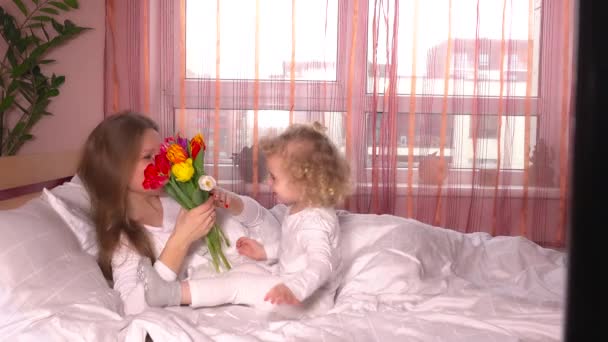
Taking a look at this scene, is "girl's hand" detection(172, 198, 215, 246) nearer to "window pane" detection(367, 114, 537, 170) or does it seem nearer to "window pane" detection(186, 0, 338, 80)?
"window pane" detection(186, 0, 338, 80)

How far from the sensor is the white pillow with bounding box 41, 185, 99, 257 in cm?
175

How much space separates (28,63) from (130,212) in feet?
4.65

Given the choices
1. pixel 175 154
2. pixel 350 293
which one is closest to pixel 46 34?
pixel 175 154

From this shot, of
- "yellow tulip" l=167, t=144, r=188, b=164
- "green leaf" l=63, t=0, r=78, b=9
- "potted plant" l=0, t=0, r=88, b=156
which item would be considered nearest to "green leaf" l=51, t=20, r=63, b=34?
"potted plant" l=0, t=0, r=88, b=156

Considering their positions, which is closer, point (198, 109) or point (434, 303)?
point (434, 303)

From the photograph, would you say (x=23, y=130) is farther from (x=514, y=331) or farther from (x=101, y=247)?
(x=514, y=331)

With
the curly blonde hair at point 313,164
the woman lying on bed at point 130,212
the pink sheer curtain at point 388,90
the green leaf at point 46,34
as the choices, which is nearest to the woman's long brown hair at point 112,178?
the woman lying on bed at point 130,212

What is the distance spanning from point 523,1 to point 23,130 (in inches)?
106

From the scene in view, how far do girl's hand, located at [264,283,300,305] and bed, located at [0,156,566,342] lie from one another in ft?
0.20

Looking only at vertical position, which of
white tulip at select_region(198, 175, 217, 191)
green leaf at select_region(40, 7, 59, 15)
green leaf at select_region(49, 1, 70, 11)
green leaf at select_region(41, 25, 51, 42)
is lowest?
white tulip at select_region(198, 175, 217, 191)

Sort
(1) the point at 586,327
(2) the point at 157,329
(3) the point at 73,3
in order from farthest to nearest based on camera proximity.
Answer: (3) the point at 73,3, (2) the point at 157,329, (1) the point at 586,327

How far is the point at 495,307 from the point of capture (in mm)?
1614

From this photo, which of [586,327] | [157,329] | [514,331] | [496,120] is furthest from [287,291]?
[496,120]

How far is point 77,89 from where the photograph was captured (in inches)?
130
